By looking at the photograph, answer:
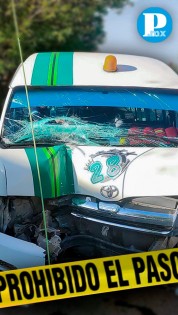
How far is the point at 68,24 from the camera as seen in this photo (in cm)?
799

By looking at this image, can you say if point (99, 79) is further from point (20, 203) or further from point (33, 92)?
point (20, 203)

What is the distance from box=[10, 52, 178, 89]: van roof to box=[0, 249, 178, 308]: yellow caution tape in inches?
53.8

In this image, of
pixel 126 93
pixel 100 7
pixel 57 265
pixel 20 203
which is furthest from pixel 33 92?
pixel 100 7

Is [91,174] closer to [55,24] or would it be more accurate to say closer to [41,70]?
[41,70]

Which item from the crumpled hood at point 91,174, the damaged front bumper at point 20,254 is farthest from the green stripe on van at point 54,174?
the damaged front bumper at point 20,254

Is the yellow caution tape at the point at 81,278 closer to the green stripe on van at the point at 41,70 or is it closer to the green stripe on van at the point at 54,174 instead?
the green stripe on van at the point at 54,174

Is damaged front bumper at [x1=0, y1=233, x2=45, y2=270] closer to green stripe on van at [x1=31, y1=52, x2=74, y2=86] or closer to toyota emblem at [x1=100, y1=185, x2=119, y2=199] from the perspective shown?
toyota emblem at [x1=100, y1=185, x2=119, y2=199]

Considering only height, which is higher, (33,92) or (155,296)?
(33,92)

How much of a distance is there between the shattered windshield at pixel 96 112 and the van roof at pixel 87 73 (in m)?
0.05

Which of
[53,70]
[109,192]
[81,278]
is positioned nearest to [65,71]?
[53,70]

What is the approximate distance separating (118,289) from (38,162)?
2.70 feet

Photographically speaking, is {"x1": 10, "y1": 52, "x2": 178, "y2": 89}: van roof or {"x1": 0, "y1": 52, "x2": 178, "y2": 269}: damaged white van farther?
{"x1": 10, "y1": 52, "x2": 178, "y2": 89}: van roof

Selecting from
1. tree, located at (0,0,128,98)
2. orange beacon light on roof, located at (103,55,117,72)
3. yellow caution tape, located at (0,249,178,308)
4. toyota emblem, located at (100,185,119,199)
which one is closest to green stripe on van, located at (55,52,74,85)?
orange beacon light on roof, located at (103,55,117,72)

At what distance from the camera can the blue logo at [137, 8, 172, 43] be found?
272 inches
